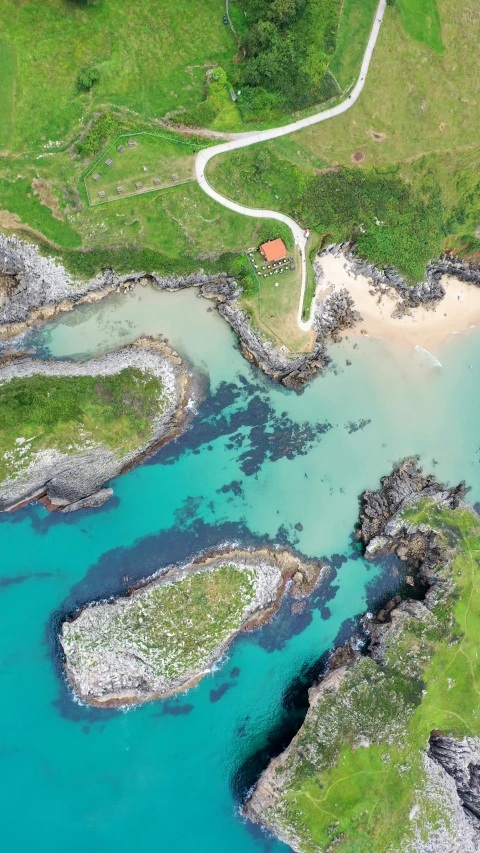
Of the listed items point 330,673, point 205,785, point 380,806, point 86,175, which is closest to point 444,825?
point 380,806

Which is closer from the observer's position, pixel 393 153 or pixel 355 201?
pixel 355 201

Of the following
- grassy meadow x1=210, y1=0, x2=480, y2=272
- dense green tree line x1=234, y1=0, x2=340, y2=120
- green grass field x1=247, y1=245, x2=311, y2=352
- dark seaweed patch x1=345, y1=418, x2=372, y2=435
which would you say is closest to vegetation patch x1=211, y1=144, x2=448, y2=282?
grassy meadow x1=210, y1=0, x2=480, y2=272

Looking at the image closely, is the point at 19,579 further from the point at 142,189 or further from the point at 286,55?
the point at 286,55

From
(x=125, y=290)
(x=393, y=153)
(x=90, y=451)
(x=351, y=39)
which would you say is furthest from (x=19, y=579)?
(x=351, y=39)

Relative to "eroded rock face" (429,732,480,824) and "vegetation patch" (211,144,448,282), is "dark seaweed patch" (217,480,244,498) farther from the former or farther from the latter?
"eroded rock face" (429,732,480,824)

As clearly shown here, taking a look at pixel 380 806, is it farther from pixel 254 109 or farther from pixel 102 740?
pixel 254 109
